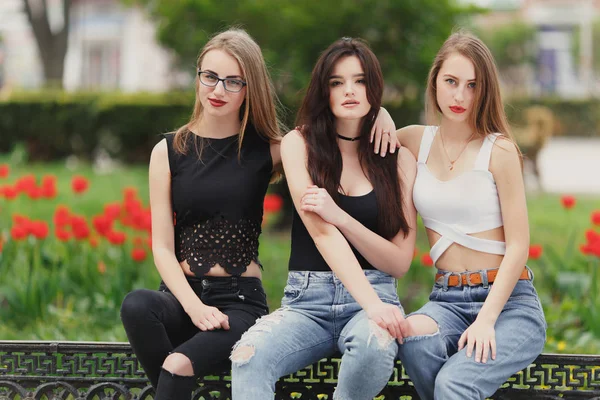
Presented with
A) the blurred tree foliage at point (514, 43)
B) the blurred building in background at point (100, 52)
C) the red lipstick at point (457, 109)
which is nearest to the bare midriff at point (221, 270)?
the red lipstick at point (457, 109)

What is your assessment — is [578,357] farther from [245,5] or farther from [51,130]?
[51,130]

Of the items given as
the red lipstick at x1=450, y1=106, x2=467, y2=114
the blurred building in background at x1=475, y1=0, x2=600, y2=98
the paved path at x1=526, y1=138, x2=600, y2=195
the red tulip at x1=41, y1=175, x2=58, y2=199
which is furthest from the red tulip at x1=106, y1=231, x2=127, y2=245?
the blurred building in background at x1=475, y1=0, x2=600, y2=98

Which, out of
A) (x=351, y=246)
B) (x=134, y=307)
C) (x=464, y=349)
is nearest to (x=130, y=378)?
(x=134, y=307)

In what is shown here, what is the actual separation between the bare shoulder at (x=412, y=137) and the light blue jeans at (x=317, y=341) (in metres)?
0.48

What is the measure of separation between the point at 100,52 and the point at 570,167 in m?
25.8

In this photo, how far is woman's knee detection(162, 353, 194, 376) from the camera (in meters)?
2.61

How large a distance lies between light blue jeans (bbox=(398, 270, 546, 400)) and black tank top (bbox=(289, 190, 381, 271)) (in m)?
0.30

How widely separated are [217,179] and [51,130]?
37.4 ft

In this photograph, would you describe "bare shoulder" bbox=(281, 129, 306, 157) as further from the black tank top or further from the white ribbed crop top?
the white ribbed crop top

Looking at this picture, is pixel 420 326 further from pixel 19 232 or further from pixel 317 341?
pixel 19 232

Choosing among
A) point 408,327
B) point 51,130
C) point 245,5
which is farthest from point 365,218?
point 51,130

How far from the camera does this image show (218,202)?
295 centimetres

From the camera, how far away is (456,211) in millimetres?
2795

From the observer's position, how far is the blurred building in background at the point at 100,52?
3303cm
